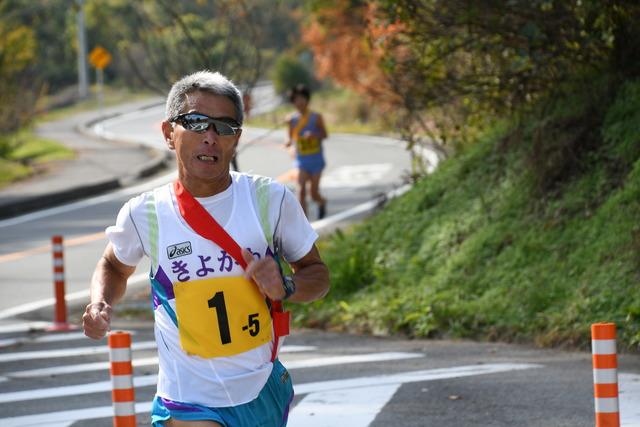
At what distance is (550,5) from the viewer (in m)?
12.6

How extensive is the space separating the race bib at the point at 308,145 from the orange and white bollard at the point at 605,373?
44.2ft

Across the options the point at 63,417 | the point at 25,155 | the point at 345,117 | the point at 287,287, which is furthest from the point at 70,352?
the point at 345,117

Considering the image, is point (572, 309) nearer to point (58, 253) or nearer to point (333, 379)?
point (333, 379)

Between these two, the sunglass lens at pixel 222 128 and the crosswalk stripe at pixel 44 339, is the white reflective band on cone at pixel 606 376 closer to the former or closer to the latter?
the sunglass lens at pixel 222 128

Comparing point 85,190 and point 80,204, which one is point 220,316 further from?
point 85,190

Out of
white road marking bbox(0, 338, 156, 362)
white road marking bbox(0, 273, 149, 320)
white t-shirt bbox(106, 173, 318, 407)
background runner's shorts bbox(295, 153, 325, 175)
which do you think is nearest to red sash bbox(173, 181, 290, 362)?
white t-shirt bbox(106, 173, 318, 407)

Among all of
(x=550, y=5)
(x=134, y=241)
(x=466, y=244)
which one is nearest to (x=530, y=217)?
(x=466, y=244)

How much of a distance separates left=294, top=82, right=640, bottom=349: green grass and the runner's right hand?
6005 millimetres

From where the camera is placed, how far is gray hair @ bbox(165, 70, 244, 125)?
181 inches

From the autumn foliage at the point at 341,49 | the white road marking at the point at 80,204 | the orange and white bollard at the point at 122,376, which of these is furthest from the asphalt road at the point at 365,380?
the autumn foliage at the point at 341,49

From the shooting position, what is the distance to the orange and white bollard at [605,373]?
560 centimetres

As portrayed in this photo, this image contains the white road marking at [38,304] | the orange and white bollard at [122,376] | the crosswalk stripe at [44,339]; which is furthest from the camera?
the white road marking at [38,304]

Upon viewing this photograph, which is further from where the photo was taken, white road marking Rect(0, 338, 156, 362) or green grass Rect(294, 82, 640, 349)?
white road marking Rect(0, 338, 156, 362)

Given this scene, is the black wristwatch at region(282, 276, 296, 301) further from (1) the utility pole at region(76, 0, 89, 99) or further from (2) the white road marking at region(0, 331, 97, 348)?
(1) the utility pole at region(76, 0, 89, 99)
